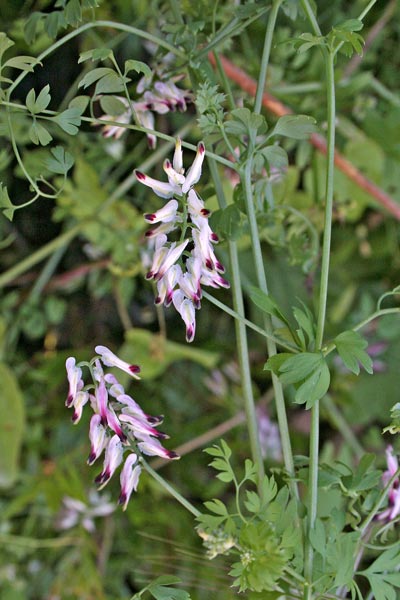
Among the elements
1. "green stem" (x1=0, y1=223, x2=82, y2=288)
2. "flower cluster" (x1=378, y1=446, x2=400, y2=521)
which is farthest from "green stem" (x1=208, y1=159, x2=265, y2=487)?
"green stem" (x1=0, y1=223, x2=82, y2=288)

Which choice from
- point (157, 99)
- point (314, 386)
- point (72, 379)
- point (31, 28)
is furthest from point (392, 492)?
point (31, 28)

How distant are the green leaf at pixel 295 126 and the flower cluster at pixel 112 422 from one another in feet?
0.69

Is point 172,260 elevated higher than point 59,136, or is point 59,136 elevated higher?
point 172,260

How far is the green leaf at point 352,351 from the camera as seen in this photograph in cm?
50

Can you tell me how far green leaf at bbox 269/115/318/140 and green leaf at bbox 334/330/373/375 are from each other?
154 millimetres

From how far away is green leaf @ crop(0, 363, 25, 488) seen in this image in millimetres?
1091

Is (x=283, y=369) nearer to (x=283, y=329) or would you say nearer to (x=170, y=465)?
(x=283, y=329)

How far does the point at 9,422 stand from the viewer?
3.61ft

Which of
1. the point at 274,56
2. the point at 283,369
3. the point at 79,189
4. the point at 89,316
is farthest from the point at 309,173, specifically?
the point at 283,369

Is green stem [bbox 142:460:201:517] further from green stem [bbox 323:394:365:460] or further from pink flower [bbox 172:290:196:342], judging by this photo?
green stem [bbox 323:394:365:460]

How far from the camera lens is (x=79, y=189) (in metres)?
1.04

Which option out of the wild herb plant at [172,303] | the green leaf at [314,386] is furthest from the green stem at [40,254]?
the green leaf at [314,386]

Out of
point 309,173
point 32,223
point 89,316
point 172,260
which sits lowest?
point 89,316

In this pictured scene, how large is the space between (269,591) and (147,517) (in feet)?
2.05
